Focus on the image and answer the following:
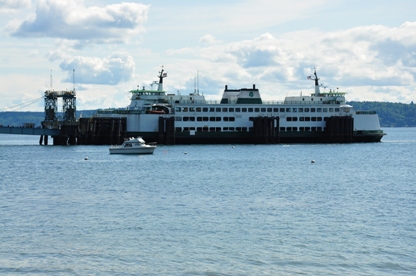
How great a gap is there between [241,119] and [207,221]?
87.0 metres

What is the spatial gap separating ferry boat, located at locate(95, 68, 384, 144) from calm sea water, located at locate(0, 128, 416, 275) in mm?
46424

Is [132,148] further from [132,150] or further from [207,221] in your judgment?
[207,221]

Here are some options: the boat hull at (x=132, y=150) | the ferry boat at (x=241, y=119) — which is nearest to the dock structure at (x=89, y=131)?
the ferry boat at (x=241, y=119)

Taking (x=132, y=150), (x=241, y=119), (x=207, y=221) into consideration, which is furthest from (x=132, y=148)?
(x=207, y=221)

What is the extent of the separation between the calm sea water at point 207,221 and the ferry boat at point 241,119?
1828 inches

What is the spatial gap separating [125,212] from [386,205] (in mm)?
16604

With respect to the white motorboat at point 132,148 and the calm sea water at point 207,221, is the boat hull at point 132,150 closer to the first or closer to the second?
the white motorboat at point 132,148

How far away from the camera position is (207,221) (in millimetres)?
39250

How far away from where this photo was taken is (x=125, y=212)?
140 feet

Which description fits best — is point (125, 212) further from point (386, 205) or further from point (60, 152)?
point (60, 152)

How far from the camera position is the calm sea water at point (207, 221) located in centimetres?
2966

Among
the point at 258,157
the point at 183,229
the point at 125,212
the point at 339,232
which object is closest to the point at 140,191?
the point at 125,212

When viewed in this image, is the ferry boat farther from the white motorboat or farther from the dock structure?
the white motorboat

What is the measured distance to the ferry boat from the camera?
12206 cm
